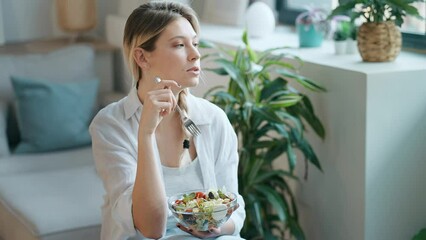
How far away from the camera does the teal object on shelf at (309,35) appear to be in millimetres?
3127

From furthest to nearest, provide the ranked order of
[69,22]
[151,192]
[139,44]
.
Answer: [69,22] → [139,44] → [151,192]

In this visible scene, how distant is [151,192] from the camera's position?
76.8 inches

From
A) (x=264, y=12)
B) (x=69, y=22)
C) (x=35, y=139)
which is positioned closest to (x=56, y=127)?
(x=35, y=139)

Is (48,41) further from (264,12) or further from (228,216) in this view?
(228,216)

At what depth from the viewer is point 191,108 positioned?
219 centimetres

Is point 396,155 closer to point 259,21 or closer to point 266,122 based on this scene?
point 266,122

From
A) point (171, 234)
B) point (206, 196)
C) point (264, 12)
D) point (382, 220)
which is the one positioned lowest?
point (382, 220)

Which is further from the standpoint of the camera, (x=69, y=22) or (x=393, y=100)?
(x=69, y=22)

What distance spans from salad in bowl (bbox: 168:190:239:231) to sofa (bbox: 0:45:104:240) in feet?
3.16

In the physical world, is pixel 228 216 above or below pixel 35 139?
above

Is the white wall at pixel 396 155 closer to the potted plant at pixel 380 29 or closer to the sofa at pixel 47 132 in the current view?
the potted plant at pixel 380 29

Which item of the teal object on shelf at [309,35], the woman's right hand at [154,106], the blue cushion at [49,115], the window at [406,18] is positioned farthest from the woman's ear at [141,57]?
the blue cushion at [49,115]

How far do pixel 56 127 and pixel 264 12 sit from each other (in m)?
1.07

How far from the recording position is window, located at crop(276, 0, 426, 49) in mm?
2957
